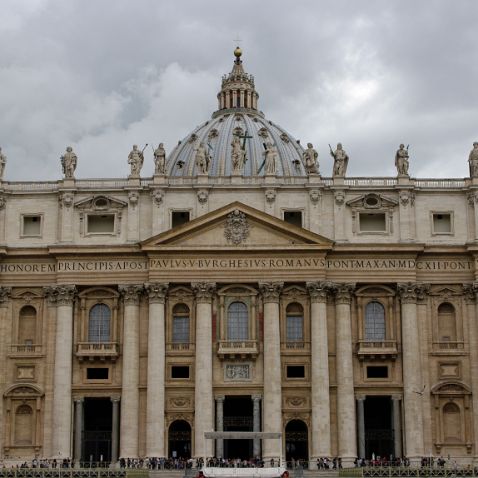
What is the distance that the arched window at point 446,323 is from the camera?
7462 centimetres

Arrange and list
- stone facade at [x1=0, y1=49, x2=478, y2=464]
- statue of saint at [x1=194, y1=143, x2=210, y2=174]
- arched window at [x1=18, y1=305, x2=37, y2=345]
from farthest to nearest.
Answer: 1. statue of saint at [x1=194, y1=143, x2=210, y2=174]
2. arched window at [x1=18, y1=305, x2=37, y2=345]
3. stone facade at [x1=0, y1=49, x2=478, y2=464]

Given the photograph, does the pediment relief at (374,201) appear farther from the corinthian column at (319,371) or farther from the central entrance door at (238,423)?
the central entrance door at (238,423)

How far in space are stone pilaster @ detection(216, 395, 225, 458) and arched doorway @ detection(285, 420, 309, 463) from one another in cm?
458

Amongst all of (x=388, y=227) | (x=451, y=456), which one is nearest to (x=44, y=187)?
(x=388, y=227)

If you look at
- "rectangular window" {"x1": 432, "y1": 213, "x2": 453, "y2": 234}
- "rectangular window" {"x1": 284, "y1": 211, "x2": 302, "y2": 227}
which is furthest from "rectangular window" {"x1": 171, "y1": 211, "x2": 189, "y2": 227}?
"rectangular window" {"x1": 432, "y1": 213, "x2": 453, "y2": 234}

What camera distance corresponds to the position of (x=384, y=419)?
2992 inches

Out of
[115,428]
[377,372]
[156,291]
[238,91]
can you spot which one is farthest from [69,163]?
[238,91]

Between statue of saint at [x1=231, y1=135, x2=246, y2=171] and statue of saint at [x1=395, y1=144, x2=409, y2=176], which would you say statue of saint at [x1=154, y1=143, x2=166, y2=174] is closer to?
statue of saint at [x1=231, y1=135, x2=246, y2=171]

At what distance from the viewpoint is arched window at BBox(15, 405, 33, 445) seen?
73.0 meters

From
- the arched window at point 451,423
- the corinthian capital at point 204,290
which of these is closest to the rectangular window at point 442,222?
the arched window at point 451,423

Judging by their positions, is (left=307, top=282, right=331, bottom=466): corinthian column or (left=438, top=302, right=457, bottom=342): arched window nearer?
(left=307, top=282, right=331, bottom=466): corinthian column

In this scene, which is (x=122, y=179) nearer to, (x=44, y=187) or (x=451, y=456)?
(x=44, y=187)

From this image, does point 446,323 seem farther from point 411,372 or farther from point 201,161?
point 201,161

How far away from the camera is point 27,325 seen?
75.1 meters
